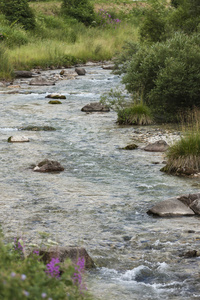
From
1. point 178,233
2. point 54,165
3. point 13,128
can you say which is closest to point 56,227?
point 178,233

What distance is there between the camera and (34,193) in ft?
23.9

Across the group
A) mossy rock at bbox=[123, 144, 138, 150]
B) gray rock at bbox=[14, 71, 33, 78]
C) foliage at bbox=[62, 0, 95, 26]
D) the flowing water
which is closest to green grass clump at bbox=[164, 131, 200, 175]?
the flowing water

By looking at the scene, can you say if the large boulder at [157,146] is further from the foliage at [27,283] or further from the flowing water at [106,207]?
the foliage at [27,283]

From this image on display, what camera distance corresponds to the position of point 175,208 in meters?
6.46

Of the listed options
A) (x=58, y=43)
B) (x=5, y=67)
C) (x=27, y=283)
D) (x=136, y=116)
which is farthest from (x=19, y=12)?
(x=27, y=283)

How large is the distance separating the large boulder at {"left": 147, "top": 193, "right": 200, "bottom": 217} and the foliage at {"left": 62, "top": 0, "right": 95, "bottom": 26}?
138 ft

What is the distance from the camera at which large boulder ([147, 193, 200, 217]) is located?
21.0 ft

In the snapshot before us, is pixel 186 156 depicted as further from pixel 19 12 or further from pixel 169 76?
pixel 19 12

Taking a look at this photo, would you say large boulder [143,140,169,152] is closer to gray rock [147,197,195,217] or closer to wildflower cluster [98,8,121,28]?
gray rock [147,197,195,217]

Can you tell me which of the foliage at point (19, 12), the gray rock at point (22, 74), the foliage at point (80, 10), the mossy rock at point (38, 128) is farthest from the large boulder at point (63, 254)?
the foliage at point (80, 10)

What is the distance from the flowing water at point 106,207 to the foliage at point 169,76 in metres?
1.27

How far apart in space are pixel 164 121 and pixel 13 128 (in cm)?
416

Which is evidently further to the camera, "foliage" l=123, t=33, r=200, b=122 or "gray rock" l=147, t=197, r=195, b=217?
"foliage" l=123, t=33, r=200, b=122

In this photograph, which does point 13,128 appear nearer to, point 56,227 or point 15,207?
point 15,207
